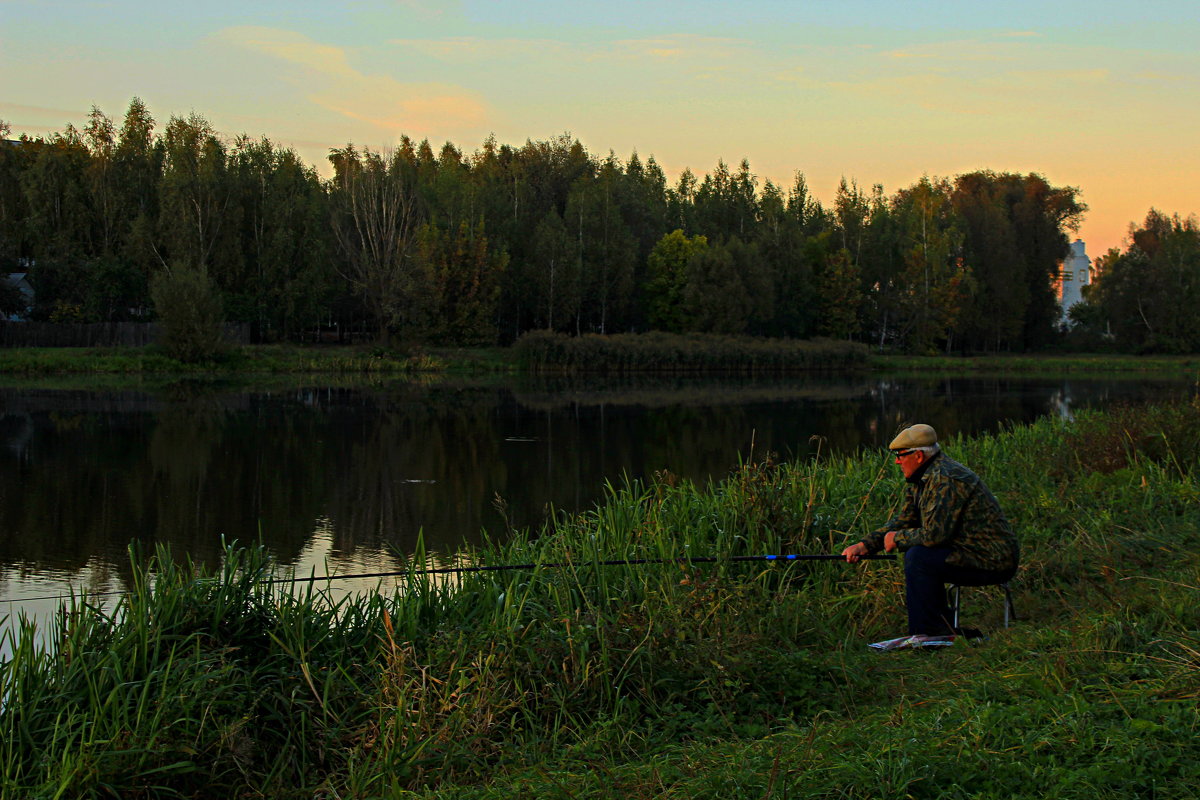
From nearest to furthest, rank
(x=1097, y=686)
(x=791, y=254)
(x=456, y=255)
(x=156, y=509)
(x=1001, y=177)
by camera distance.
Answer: (x=1097, y=686) → (x=156, y=509) → (x=456, y=255) → (x=791, y=254) → (x=1001, y=177)

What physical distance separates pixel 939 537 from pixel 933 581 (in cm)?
33

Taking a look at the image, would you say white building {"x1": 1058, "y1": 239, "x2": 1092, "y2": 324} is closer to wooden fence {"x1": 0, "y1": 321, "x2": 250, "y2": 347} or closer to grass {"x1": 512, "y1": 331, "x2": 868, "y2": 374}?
grass {"x1": 512, "y1": 331, "x2": 868, "y2": 374}

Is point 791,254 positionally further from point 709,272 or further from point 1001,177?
point 1001,177

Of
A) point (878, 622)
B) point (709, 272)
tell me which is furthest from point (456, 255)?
point (878, 622)

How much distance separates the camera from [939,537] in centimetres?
622

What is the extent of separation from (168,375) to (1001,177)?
67954 millimetres

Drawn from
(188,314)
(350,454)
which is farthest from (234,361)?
(350,454)

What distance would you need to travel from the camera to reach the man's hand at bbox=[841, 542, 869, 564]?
6.41 metres

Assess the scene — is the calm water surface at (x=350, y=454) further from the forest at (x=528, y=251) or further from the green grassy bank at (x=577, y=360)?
the forest at (x=528, y=251)

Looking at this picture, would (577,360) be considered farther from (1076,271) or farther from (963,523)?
(1076,271)

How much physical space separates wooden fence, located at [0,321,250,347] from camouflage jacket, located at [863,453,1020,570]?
48720mm

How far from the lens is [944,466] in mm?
6324

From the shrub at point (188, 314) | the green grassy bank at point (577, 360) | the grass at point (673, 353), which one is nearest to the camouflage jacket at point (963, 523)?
the shrub at point (188, 314)

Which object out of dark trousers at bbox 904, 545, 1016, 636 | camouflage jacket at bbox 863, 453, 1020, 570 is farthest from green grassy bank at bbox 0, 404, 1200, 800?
camouflage jacket at bbox 863, 453, 1020, 570
